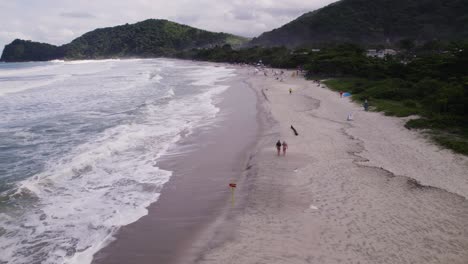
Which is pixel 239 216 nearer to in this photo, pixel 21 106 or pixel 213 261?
pixel 213 261

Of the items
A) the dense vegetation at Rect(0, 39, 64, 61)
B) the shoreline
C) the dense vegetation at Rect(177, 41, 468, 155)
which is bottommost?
the shoreline

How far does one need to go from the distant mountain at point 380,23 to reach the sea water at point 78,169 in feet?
279

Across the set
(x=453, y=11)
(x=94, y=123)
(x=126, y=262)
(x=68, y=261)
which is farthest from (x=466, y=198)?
(x=453, y=11)

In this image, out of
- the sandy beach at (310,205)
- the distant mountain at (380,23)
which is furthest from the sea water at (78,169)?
the distant mountain at (380,23)

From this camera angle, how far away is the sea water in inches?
379

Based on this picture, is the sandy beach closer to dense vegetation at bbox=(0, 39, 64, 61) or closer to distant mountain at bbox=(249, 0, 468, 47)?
distant mountain at bbox=(249, 0, 468, 47)

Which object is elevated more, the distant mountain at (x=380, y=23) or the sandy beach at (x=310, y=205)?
the distant mountain at (x=380, y=23)

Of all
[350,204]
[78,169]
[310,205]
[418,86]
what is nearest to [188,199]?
[310,205]

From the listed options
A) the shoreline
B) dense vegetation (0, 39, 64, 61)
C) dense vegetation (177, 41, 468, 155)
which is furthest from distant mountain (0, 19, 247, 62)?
the shoreline

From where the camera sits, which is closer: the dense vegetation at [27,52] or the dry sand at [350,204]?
the dry sand at [350,204]

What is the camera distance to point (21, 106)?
30.0 meters

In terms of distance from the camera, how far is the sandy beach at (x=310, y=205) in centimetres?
841

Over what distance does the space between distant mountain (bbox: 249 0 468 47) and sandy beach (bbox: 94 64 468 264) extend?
85.2m

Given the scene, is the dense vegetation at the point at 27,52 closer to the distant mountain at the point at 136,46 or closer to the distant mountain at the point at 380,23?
the distant mountain at the point at 136,46
